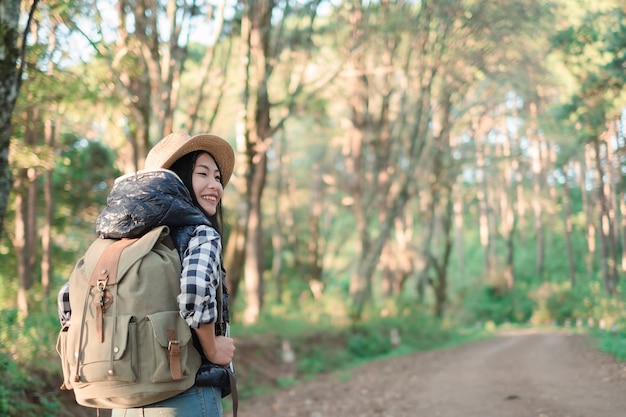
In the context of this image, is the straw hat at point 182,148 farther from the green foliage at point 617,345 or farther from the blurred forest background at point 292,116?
the green foliage at point 617,345

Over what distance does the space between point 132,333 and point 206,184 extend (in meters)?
0.74

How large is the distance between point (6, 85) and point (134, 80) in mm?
7580

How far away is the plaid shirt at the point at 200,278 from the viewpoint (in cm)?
248

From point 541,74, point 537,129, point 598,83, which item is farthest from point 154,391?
point 537,129

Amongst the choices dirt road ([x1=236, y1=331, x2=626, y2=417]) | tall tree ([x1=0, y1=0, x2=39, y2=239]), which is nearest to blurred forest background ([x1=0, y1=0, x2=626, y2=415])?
tall tree ([x1=0, y1=0, x2=39, y2=239])

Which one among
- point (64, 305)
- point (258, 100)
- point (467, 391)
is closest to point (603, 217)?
point (258, 100)

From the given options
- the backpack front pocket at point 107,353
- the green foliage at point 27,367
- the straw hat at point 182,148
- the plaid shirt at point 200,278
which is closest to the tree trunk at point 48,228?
the green foliage at point 27,367

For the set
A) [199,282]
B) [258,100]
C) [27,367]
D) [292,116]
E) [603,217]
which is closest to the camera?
[199,282]

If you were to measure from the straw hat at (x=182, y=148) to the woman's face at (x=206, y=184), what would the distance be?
A: 49 mm

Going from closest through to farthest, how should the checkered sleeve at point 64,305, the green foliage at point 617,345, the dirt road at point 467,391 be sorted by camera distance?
the checkered sleeve at point 64,305 → the dirt road at point 467,391 → the green foliage at point 617,345

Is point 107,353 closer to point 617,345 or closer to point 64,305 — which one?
point 64,305

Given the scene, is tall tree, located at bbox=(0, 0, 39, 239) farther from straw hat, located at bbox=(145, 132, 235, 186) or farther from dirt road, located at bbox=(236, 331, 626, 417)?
dirt road, located at bbox=(236, 331, 626, 417)

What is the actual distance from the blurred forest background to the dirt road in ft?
10.5

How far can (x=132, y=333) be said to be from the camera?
2.50 m
